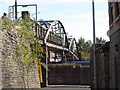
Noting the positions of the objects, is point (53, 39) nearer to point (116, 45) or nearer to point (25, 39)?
point (25, 39)

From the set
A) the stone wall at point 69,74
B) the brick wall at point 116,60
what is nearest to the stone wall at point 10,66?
the brick wall at point 116,60

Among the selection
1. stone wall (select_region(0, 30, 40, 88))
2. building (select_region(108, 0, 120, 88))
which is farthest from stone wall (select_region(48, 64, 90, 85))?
building (select_region(108, 0, 120, 88))

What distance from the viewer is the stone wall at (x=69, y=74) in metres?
41.5

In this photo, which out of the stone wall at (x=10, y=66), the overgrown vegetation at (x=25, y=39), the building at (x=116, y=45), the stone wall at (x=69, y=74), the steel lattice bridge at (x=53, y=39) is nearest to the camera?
the building at (x=116, y=45)

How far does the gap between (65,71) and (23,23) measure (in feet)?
73.8

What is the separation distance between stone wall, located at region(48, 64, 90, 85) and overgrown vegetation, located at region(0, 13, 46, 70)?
19321mm

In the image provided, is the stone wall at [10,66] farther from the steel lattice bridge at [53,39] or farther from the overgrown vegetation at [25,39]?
the steel lattice bridge at [53,39]

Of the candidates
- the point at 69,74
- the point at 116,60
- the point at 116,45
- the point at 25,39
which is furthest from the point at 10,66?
the point at 69,74

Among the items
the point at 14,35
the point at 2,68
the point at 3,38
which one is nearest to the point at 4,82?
the point at 2,68

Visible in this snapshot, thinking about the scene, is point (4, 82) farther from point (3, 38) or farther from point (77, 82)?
point (77, 82)

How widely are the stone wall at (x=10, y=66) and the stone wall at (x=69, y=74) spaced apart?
2063 cm

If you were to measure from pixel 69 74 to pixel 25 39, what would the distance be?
21.7m

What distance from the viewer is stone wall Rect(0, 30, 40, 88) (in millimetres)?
15156

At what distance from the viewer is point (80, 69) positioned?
4175cm
